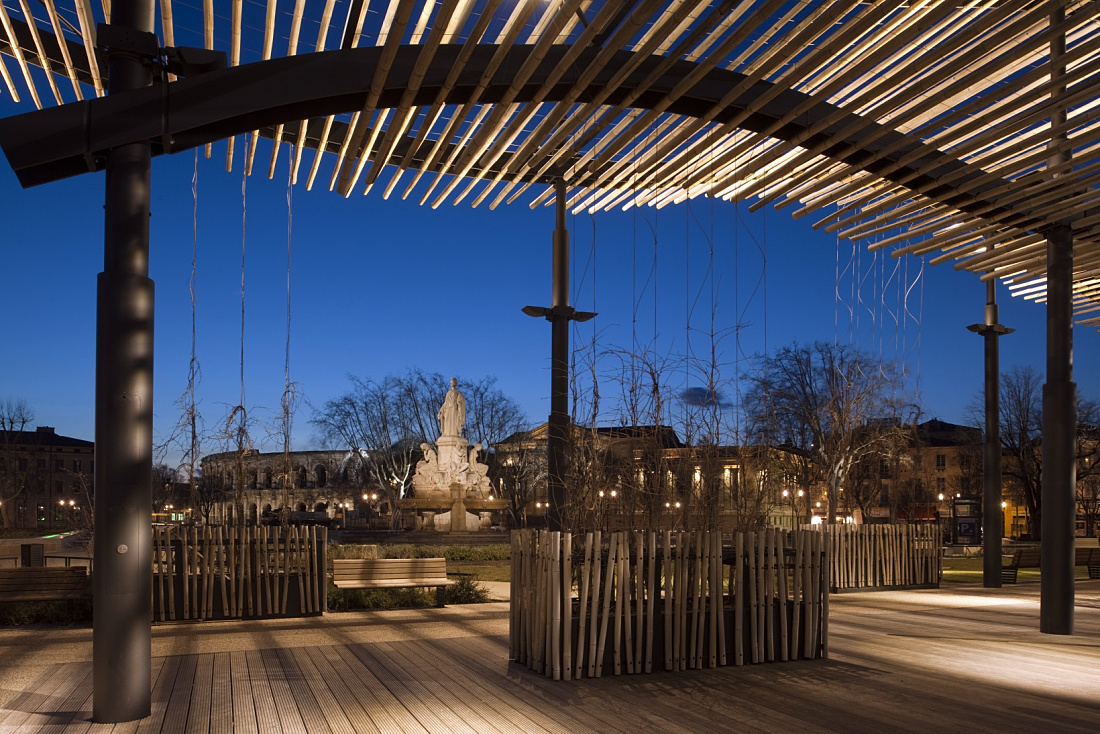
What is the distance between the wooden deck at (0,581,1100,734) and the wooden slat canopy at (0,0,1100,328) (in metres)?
→ 3.93

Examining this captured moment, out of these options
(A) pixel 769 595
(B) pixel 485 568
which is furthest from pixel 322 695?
(B) pixel 485 568

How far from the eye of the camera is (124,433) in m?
6.18

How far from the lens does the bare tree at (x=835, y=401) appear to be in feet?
65.7

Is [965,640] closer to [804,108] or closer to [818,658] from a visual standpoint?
[818,658]

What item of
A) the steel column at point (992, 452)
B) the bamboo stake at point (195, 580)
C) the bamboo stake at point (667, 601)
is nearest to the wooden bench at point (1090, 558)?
the steel column at point (992, 452)

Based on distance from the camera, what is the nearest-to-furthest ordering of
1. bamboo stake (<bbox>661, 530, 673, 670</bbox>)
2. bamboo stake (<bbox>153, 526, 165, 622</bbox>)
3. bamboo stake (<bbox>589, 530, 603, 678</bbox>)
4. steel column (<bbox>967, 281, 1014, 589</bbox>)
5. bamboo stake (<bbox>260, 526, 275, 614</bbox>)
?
1. bamboo stake (<bbox>589, 530, 603, 678</bbox>)
2. bamboo stake (<bbox>661, 530, 673, 670</bbox>)
3. bamboo stake (<bbox>153, 526, 165, 622</bbox>)
4. bamboo stake (<bbox>260, 526, 275, 614</bbox>)
5. steel column (<bbox>967, 281, 1014, 589</bbox>)

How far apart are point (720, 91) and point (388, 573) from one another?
292 inches

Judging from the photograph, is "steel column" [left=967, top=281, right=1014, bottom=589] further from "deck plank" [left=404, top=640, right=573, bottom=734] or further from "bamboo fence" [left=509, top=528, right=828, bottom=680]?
"deck plank" [left=404, top=640, right=573, bottom=734]

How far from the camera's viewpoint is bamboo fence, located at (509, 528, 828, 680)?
7488 mm

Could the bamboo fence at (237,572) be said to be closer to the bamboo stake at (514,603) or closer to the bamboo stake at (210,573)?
the bamboo stake at (210,573)

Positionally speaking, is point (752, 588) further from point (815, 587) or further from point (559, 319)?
point (559, 319)

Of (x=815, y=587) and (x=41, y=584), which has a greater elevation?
(x=815, y=587)

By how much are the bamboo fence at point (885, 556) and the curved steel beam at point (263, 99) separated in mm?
10476

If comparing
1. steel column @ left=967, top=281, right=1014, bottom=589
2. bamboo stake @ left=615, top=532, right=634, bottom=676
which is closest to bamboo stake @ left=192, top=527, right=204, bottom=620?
bamboo stake @ left=615, top=532, right=634, bottom=676
